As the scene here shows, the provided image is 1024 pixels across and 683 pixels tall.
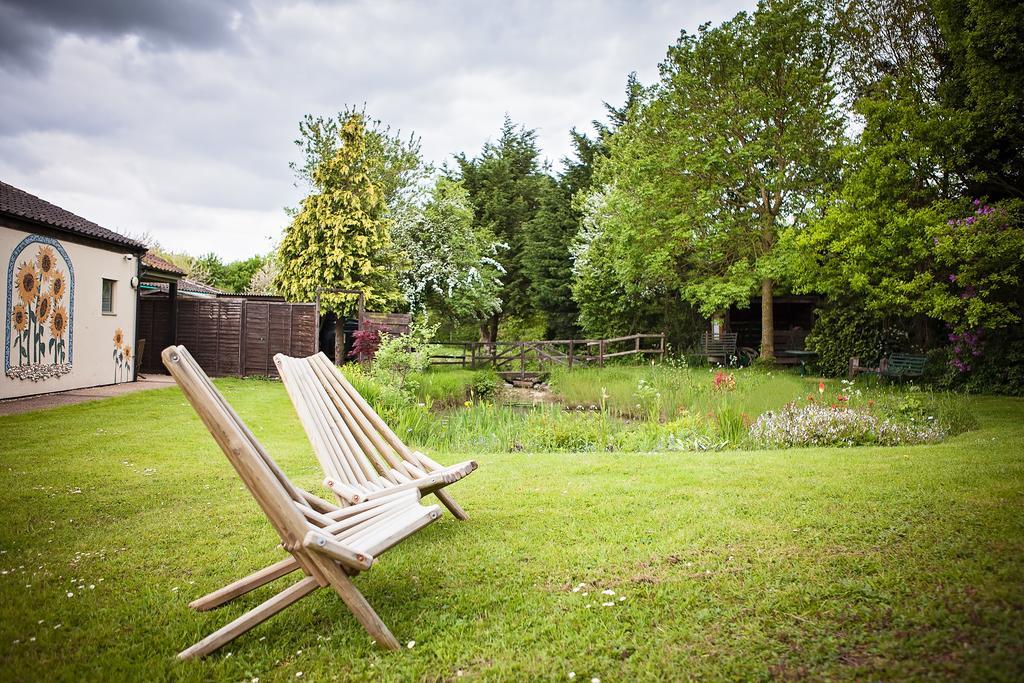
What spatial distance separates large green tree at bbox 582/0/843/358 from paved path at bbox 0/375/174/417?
46.5 feet

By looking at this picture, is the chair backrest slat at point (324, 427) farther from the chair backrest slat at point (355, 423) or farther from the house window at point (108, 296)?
the house window at point (108, 296)

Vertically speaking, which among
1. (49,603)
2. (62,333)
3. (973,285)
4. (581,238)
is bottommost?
(49,603)

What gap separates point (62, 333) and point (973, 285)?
1713 cm

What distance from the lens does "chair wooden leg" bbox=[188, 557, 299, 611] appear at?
2.89 metres

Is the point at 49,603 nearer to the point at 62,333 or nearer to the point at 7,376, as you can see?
the point at 7,376

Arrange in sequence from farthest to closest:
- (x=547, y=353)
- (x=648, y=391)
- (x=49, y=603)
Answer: (x=547, y=353) → (x=648, y=391) → (x=49, y=603)

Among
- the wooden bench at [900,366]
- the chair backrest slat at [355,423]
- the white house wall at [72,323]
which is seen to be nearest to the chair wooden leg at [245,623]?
the chair backrest slat at [355,423]

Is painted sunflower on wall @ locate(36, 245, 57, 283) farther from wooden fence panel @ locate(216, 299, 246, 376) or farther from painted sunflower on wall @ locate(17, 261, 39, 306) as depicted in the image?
wooden fence panel @ locate(216, 299, 246, 376)

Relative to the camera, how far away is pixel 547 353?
20.8 m

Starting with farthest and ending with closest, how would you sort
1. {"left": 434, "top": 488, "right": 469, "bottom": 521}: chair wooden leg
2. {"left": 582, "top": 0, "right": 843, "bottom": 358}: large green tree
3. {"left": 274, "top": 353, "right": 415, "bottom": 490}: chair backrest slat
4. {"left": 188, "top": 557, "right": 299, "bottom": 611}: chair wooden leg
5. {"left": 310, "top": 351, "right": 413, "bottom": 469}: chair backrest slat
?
{"left": 582, "top": 0, "right": 843, "bottom": 358}: large green tree < {"left": 310, "top": 351, "right": 413, "bottom": 469}: chair backrest slat < {"left": 434, "top": 488, "right": 469, "bottom": 521}: chair wooden leg < {"left": 274, "top": 353, "right": 415, "bottom": 490}: chair backrest slat < {"left": 188, "top": 557, "right": 299, "bottom": 611}: chair wooden leg

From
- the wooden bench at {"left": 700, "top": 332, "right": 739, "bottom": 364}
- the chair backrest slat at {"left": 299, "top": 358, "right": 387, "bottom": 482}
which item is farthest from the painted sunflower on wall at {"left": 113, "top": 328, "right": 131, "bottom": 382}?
the wooden bench at {"left": 700, "top": 332, "right": 739, "bottom": 364}

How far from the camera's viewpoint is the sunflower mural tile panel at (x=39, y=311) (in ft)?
34.9

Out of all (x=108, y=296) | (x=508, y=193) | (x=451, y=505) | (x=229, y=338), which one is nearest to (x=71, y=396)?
(x=108, y=296)

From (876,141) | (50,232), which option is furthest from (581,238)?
(50,232)
